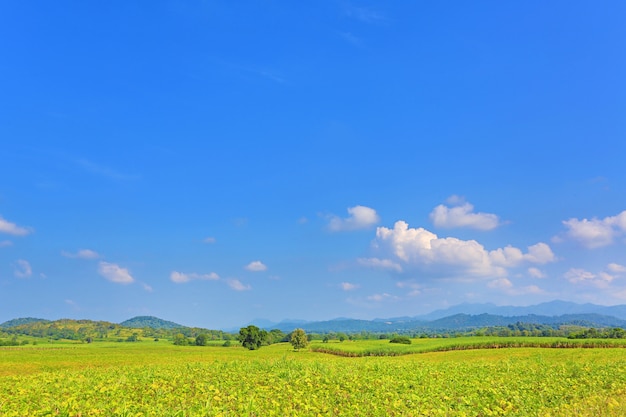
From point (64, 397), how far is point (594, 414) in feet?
69.6

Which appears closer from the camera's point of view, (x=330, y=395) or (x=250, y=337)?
(x=330, y=395)

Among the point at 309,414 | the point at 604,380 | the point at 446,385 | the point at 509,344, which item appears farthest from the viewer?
the point at 509,344

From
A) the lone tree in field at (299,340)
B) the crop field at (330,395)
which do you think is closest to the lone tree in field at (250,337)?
the lone tree in field at (299,340)

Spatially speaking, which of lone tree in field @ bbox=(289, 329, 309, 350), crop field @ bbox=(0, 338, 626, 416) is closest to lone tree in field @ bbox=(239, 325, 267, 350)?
lone tree in field @ bbox=(289, 329, 309, 350)

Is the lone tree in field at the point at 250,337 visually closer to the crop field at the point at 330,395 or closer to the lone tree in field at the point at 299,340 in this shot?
the lone tree in field at the point at 299,340

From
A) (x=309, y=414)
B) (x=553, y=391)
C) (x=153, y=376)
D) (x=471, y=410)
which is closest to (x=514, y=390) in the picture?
(x=553, y=391)

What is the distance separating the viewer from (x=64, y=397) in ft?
57.9

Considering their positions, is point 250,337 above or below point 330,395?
above

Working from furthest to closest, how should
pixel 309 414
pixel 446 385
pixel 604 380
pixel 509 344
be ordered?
pixel 509 344 → pixel 604 380 → pixel 446 385 → pixel 309 414

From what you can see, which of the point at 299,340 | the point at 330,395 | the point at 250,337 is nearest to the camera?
the point at 330,395

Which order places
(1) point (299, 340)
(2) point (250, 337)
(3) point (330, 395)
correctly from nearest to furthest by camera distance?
1. (3) point (330, 395)
2. (1) point (299, 340)
3. (2) point (250, 337)

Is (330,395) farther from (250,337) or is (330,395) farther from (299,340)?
(250,337)

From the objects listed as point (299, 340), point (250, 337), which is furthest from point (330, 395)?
point (250, 337)

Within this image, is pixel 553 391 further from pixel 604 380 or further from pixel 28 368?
pixel 28 368
